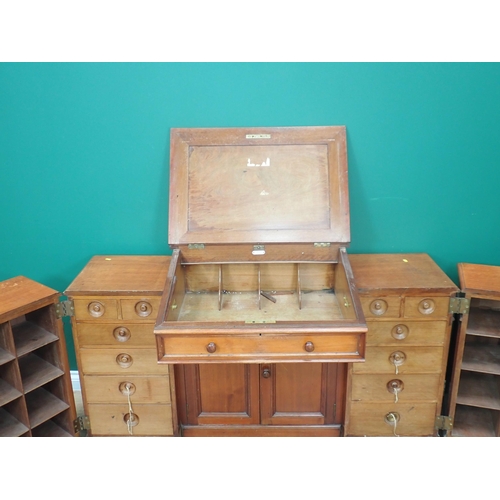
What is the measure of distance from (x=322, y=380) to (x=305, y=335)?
738mm

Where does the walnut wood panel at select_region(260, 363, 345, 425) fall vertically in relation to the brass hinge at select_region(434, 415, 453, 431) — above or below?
above

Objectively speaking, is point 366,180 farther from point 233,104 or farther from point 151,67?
point 151,67

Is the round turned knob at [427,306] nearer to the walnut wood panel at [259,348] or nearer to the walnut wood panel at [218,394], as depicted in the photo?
the walnut wood panel at [259,348]

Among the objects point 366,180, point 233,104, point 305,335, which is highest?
point 233,104

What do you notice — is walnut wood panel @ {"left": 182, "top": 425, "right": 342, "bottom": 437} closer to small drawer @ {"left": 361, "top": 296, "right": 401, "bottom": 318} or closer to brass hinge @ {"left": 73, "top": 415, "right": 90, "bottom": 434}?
brass hinge @ {"left": 73, "top": 415, "right": 90, "bottom": 434}

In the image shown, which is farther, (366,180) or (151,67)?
(366,180)

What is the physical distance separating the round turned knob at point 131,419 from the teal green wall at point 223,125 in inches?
33.7

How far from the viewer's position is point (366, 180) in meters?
2.60

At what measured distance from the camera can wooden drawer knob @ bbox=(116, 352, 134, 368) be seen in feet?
8.26

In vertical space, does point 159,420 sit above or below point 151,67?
below

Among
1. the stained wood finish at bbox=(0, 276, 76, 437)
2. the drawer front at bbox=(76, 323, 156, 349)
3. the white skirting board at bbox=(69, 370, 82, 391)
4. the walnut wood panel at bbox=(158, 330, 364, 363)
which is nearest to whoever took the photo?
the walnut wood panel at bbox=(158, 330, 364, 363)

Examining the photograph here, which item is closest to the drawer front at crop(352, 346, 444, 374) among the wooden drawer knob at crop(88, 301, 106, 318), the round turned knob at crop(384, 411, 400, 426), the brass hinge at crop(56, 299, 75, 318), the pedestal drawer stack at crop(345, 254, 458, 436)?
the pedestal drawer stack at crop(345, 254, 458, 436)

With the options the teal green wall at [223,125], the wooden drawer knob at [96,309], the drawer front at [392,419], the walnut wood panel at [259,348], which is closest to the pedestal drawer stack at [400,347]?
the drawer front at [392,419]

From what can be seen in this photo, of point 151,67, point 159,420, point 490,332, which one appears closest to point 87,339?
point 159,420
